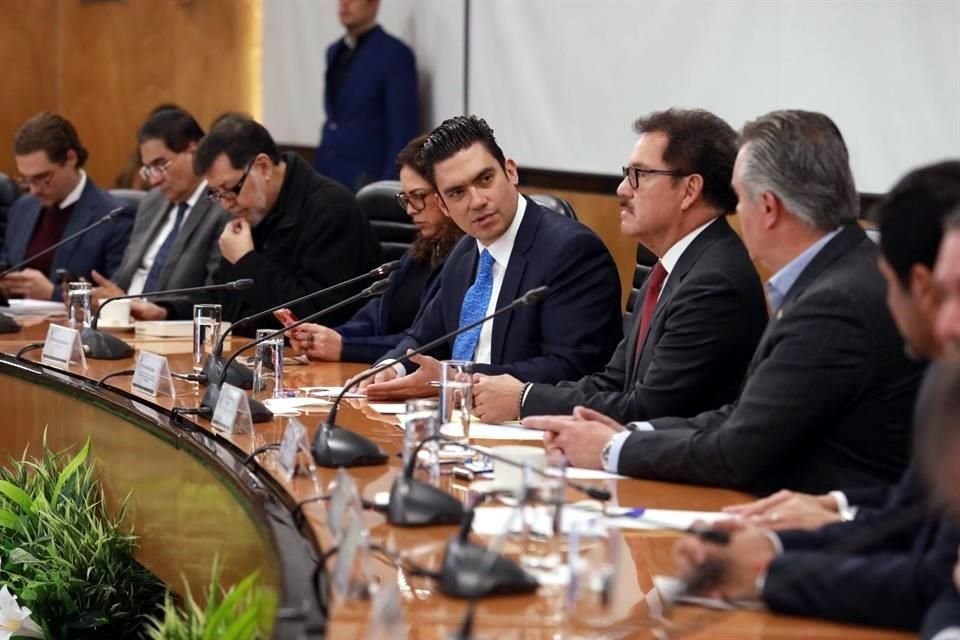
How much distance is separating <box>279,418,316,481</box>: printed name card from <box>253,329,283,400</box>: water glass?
792 mm

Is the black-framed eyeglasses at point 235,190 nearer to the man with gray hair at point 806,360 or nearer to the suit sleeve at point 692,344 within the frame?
the suit sleeve at point 692,344

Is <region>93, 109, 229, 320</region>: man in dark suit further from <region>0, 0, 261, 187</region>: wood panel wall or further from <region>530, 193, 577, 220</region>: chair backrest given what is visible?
<region>0, 0, 261, 187</region>: wood panel wall

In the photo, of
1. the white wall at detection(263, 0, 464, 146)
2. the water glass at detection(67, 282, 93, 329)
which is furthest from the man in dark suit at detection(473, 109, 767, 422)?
the white wall at detection(263, 0, 464, 146)

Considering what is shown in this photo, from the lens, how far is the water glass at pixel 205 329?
3.65m

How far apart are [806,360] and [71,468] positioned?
1.82m

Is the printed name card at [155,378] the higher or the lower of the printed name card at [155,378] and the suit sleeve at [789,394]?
the lower

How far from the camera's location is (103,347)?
3961mm

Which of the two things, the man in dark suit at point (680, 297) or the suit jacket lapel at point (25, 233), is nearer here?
the man in dark suit at point (680, 297)

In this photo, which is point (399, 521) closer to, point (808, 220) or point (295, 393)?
point (808, 220)

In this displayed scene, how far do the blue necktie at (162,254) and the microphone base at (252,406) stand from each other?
220cm

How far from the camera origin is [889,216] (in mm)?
1857

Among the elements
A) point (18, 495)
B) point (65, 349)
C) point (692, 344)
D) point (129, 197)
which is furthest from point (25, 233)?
point (692, 344)

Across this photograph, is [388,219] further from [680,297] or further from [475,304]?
[680,297]

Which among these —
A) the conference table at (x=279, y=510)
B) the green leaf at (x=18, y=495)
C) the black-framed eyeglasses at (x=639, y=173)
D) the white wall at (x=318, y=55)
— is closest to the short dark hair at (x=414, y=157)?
the conference table at (x=279, y=510)
